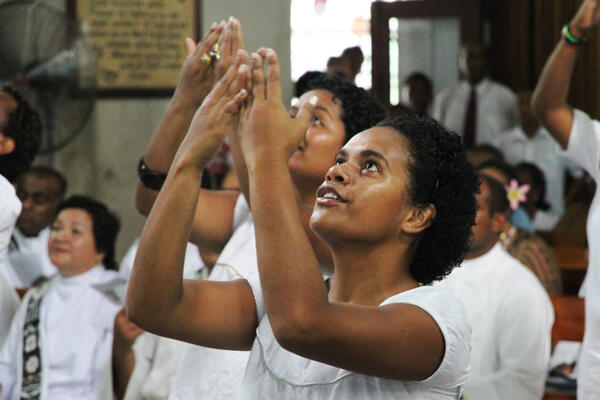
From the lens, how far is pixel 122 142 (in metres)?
5.55

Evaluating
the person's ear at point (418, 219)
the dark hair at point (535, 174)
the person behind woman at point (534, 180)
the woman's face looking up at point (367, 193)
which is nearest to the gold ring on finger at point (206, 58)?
the woman's face looking up at point (367, 193)

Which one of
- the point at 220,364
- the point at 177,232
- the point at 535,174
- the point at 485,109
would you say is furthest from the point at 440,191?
the point at 485,109

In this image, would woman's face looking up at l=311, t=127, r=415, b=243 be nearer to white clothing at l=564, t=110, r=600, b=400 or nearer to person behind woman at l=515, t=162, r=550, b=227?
white clothing at l=564, t=110, r=600, b=400

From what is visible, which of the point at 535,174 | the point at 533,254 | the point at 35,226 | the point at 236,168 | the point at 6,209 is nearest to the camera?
the point at 236,168

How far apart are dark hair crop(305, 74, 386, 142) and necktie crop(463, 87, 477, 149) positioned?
218 inches

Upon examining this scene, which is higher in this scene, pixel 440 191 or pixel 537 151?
pixel 440 191

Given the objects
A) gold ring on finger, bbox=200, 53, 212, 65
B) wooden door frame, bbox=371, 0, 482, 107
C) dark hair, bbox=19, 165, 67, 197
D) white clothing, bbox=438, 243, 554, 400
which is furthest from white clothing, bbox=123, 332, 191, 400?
wooden door frame, bbox=371, 0, 482, 107

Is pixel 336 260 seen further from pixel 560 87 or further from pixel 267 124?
pixel 560 87

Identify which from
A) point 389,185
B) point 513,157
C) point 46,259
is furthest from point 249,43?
point 389,185

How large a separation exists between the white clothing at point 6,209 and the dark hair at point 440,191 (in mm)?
908

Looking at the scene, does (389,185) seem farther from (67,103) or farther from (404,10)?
(404,10)

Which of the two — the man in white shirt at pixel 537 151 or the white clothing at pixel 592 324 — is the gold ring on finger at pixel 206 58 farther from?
the man in white shirt at pixel 537 151

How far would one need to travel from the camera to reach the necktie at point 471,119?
7.77m

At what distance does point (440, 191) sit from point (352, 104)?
646 mm
